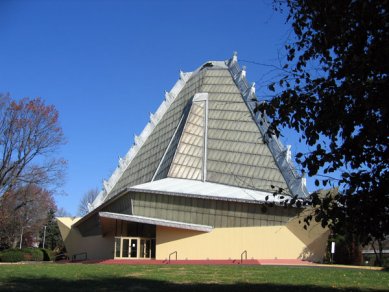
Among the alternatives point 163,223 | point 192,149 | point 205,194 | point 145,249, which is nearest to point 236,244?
point 205,194

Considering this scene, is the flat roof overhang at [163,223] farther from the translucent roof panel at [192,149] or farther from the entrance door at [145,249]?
the translucent roof panel at [192,149]

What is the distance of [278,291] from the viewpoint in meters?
12.7

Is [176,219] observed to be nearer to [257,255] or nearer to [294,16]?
[257,255]

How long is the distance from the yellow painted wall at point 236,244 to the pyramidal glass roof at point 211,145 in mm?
4011

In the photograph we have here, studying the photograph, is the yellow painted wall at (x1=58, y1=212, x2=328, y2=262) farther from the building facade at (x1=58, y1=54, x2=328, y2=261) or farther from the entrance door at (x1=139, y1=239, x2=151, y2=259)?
the entrance door at (x1=139, y1=239, x2=151, y2=259)

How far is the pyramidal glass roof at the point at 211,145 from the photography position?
4731 cm

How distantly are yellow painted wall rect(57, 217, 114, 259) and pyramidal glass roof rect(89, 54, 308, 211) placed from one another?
164 inches

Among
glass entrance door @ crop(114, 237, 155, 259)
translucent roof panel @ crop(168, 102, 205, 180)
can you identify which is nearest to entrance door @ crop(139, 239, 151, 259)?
glass entrance door @ crop(114, 237, 155, 259)

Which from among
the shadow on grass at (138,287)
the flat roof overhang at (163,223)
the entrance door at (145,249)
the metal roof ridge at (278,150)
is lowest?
the shadow on grass at (138,287)

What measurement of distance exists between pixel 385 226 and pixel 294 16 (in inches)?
172

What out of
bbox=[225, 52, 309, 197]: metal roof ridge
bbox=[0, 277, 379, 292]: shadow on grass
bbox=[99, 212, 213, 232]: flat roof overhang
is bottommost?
bbox=[0, 277, 379, 292]: shadow on grass

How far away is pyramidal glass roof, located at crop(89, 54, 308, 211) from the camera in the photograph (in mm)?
47312

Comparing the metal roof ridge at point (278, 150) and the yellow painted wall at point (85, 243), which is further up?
the metal roof ridge at point (278, 150)

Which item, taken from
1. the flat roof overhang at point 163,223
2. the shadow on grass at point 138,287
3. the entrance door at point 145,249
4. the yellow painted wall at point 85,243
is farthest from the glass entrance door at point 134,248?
the shadow on grass at point 138,287
